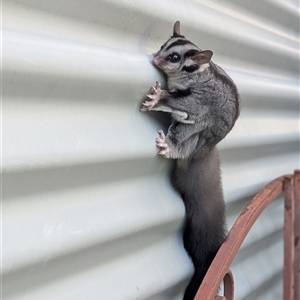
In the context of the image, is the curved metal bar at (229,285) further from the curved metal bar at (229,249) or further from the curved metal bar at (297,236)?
the curved metal bar at (297,236)

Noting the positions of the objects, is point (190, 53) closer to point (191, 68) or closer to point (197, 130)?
point (191, 68)

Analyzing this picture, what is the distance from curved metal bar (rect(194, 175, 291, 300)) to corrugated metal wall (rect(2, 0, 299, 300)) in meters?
0.14

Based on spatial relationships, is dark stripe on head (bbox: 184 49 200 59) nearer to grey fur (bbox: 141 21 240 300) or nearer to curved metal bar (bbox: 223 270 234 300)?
grey fur (bbox: 141 21 240 300)

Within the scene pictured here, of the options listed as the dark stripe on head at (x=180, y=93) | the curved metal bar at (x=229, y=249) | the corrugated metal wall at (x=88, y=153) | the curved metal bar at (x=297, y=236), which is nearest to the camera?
the corrugated metal wall at (x=88, y=153)

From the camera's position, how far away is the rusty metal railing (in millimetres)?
1537

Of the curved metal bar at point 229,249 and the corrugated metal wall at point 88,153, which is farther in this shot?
the curved metal bar at point 229,249

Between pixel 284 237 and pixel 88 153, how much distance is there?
1620 millimetres

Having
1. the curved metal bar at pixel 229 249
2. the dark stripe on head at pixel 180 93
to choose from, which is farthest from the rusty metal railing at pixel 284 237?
the dark stripe on head at pixel 180 93

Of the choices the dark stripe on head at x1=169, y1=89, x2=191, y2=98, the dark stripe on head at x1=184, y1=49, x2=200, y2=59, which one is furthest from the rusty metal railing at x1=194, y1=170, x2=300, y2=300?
the dark stripe on head at x1=184, y1=49, x2=200, y2=59

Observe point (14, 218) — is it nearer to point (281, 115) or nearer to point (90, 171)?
point (90, 171)

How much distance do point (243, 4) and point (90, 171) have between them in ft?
4.49

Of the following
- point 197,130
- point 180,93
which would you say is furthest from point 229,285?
point 180,93

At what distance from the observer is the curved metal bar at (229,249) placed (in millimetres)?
1495

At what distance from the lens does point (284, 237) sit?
2502 millimetres
